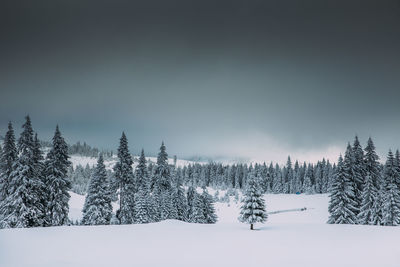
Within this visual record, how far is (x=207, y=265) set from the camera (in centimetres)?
1484

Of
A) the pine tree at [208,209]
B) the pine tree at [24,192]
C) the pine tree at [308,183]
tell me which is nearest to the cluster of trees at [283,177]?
the pine tree at [308,183]

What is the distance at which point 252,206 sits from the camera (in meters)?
28.4

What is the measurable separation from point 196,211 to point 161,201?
8277mm

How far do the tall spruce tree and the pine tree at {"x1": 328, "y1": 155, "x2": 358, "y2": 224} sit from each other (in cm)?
3599

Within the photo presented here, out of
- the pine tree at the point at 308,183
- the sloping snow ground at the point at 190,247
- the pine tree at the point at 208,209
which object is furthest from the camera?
the pine tree at the point at 308,183

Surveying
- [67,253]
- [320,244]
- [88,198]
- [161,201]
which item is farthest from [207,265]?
[161,201]

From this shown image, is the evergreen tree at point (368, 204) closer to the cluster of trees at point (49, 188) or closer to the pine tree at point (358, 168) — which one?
the pine tree at point (358, 168)

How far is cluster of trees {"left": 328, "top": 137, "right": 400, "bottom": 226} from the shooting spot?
3503 cm

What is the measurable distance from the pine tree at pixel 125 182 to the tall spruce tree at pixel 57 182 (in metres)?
8.89

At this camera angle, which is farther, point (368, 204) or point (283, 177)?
point (283, 177)

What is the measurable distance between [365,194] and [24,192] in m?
43.5

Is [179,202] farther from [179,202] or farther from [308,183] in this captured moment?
[308,183]

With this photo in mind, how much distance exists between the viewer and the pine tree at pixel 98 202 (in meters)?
35.6

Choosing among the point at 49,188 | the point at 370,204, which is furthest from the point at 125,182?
the point at 370,204
